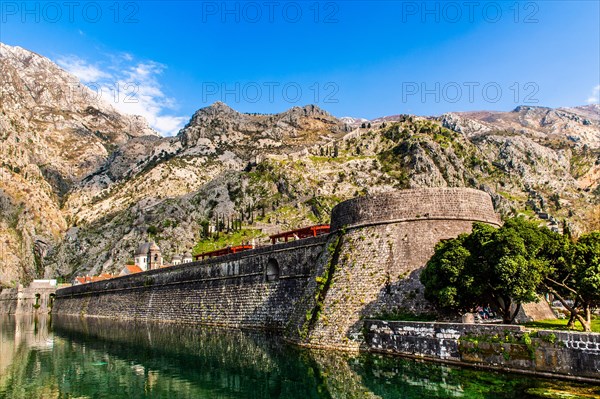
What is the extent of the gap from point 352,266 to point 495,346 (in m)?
10.2

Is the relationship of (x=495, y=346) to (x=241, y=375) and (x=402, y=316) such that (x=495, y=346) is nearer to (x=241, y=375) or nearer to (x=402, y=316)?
(x=402, y=316)

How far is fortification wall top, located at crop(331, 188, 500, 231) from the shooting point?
27922mm

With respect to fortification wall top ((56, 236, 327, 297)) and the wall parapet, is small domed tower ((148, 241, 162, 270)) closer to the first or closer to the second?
fortification wall top ((56, 236, 327, 297))

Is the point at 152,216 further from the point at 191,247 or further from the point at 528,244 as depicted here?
the point at 528,244

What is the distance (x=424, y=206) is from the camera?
27969 mm

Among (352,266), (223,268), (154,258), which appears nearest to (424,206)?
(352,266)

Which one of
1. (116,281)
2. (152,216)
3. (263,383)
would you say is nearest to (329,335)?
(263,383)

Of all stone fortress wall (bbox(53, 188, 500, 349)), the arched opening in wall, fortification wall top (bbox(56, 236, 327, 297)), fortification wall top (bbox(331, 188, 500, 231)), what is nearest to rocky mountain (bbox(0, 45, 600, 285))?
fortification wall top (bbox(56, 236, 327, 297))

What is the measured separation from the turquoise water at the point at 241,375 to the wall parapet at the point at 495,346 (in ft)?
2.12

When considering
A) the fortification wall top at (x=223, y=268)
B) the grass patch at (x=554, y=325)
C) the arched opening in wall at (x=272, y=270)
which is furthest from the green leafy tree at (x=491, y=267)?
the arched opening in wall at (x=272, y=270)

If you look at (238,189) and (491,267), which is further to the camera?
(238,189)

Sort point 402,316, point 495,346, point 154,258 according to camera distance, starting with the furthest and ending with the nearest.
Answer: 1. point 154,258
2. point 402,316
3. point 495,346

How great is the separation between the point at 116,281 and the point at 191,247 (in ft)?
175

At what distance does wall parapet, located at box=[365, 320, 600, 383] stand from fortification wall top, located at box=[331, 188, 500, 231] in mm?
7276
